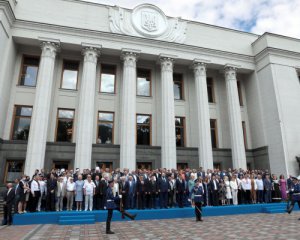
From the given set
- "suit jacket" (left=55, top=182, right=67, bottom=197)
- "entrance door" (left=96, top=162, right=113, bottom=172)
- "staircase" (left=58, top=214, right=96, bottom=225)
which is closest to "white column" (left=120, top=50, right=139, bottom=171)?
"entrance door" (left=96, top=162, right=113, bottom=172)

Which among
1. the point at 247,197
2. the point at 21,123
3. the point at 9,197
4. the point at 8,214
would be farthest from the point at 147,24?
the point at 8,214

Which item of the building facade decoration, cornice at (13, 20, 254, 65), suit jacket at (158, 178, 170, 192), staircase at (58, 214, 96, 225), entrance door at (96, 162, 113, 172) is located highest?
the building facade decoration

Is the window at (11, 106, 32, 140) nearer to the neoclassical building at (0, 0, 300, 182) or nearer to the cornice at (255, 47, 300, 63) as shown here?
the neoclassical building at (0, 0, 300, 182)

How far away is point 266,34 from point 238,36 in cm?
241

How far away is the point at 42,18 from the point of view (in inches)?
723

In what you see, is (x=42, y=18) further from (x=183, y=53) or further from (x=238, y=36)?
(x=238, y=36)

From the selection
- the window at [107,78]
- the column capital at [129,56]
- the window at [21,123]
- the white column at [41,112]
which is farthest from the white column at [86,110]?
the window at [21,123]

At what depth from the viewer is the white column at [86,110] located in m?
16.2

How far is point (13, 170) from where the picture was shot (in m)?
16.3

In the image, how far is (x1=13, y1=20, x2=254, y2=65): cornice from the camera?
1784cm

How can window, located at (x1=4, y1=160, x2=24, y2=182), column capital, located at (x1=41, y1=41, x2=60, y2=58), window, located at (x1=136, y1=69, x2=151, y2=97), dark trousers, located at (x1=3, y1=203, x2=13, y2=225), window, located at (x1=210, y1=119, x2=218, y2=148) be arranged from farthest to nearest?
window, located at (x1=210, y1=119, x2=218, y2=148), window, located at (x1=136, y1=69, x2=151, y2=97), column capital, located at (x1=41, y1=41, x2=60, y2=58), window, located at (x1=4, y1=160, x2=24, y2=182), dark trousers, located at (x1=3, y1=203, x2=13, y2=225)

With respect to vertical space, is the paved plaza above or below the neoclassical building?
below

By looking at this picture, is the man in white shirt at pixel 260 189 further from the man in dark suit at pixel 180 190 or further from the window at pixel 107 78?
the window at pixel 107 78

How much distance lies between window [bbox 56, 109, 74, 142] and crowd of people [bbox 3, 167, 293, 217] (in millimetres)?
5164
